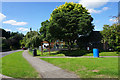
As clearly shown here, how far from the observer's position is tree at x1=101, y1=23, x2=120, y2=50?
17.8 m

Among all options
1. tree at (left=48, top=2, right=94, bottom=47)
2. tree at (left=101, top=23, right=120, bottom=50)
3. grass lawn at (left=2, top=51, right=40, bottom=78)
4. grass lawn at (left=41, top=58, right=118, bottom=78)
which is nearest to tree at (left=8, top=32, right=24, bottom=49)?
tree at (left=48, top=2, right=94, bottom=47)

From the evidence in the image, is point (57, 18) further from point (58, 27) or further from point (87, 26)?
point (87, 26)

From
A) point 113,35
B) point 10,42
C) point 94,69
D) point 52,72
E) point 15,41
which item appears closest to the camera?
point 52,72

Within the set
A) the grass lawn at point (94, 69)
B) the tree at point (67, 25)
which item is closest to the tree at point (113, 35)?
the tree at point (67, 25)

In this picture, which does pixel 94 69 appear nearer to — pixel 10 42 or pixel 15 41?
pixel 10 42

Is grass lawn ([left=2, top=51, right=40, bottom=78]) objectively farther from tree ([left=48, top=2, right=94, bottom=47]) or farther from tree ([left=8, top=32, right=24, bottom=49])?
tree ([left=8, top=32, right=24, bottom=49])

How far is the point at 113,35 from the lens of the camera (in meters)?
18.9

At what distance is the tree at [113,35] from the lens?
17.8 meters

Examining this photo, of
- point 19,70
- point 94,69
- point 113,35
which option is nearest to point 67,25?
point 113,35

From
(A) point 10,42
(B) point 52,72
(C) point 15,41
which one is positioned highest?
(C) point 15,41

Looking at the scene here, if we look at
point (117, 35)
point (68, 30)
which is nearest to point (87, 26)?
point (68, 30)

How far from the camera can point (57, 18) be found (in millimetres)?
18953

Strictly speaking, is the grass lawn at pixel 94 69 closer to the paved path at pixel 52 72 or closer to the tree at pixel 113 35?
the paved path at pixel 52 72

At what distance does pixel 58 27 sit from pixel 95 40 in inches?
356
